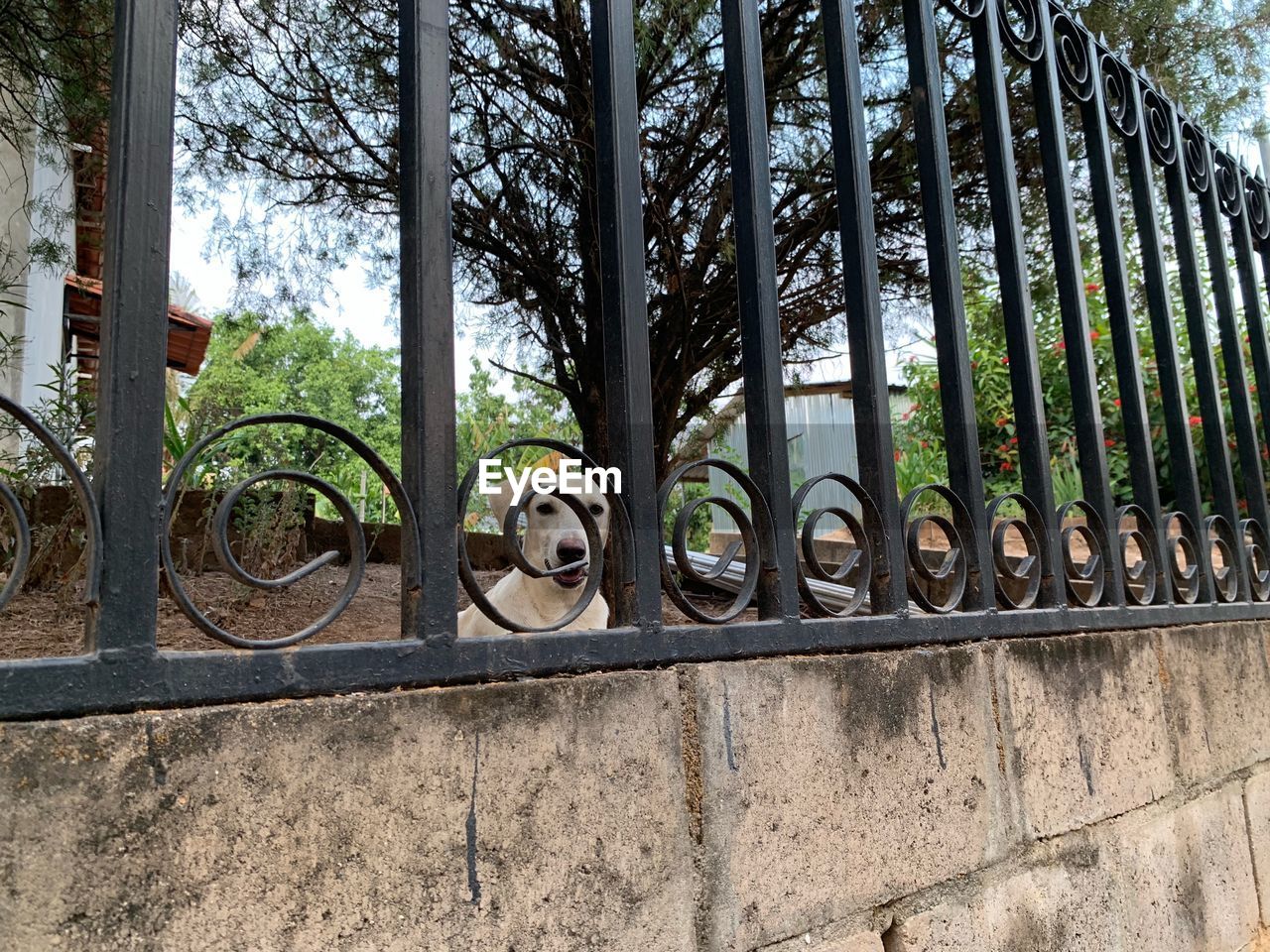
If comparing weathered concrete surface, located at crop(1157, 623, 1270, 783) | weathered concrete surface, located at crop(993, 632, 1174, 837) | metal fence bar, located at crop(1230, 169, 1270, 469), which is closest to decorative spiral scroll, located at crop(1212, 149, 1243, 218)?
metal fence bar, located at crop(1230, 169, 1270, 469)

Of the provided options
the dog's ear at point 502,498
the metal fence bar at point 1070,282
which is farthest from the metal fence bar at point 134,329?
the dog's ear at point 502,498

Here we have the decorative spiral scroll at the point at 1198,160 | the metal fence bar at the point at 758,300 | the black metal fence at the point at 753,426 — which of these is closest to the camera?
the black metal fence at the point at 753,426

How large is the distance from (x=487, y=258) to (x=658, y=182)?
0.74m

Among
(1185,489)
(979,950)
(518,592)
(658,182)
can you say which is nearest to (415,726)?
(979,950)

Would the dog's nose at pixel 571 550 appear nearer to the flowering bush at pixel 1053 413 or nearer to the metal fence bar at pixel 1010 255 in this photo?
the metal fence bar at pixel 1010 255

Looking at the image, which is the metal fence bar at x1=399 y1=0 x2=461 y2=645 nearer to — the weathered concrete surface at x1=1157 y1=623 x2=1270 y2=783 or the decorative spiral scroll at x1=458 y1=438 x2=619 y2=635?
the decorative spiral scroll at x1=458 y1=438 x2=619 y2=635

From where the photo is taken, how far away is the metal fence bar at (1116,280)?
2.47m

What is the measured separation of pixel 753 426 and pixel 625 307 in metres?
0.30

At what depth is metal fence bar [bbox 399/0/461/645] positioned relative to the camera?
3.71 feet

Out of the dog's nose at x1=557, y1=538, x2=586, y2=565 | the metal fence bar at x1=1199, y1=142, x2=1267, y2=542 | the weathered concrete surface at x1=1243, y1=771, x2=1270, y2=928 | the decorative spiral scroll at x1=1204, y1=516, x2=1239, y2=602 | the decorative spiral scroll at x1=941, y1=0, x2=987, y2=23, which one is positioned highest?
the decorative spiral scroll at x1=941, y1=0, x2=987, y2=23

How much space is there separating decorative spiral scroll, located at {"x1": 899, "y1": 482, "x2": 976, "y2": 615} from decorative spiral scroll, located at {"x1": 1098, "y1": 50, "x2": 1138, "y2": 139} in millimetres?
1419

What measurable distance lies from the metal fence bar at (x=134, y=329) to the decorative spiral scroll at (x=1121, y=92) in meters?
2.43

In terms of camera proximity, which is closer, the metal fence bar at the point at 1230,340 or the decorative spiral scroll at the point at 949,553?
the decorative spiral scroll at the point at 949,553

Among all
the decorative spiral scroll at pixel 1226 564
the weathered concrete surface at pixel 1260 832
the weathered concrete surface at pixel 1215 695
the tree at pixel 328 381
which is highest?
the tree at pixel 328 381
